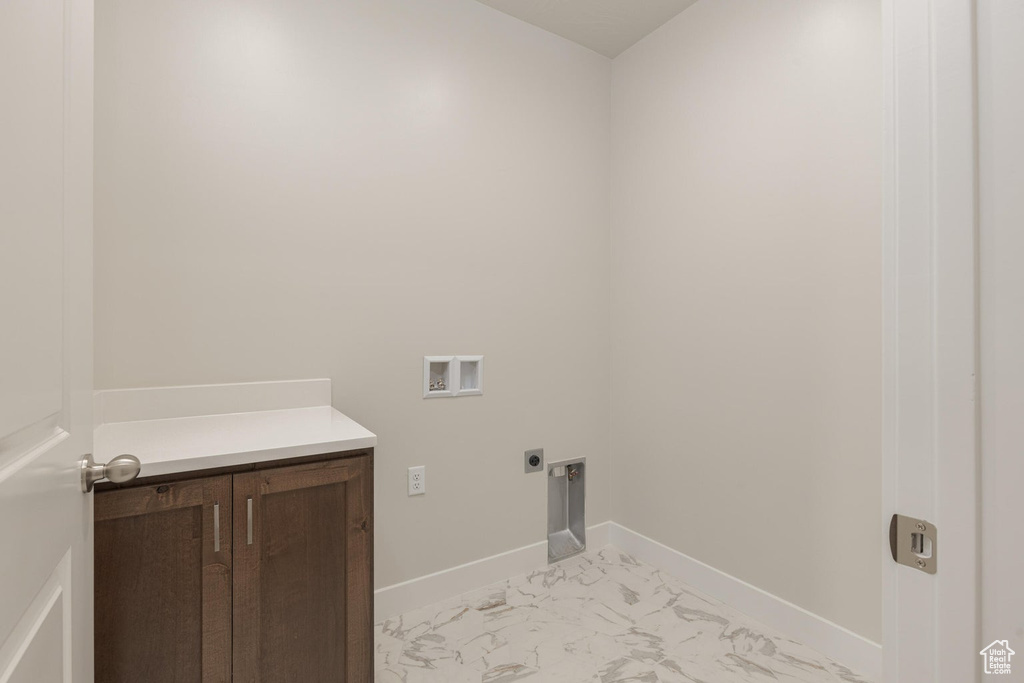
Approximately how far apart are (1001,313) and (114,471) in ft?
3.60

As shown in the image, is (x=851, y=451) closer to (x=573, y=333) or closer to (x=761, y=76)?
(x=573, y=333)

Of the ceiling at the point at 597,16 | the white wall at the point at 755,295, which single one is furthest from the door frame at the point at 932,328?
the ceiling at the point at 597,16

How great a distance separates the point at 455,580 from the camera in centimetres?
211

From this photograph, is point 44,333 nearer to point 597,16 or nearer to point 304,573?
point 304,573

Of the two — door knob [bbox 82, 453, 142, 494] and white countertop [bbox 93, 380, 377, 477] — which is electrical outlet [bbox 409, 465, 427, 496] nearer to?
white countertop [bbox 93, 380, 377, 477]

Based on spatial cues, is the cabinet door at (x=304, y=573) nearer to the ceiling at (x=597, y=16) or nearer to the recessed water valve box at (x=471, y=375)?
the recessed water valve box at (x=471, y=375)

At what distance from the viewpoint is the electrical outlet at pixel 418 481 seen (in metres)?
2.03

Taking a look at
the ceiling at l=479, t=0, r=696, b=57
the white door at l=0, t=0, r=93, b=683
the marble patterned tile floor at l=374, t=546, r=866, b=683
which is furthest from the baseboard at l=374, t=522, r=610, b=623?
the ceiling at l=479, t=0, r=696, b=57

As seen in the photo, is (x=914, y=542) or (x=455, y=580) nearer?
(x=914, y=542)

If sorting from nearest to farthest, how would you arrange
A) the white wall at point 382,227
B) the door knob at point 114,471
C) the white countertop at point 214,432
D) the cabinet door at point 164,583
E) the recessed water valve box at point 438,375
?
the door knob at point 114,471 < the cabinet door at point 164,583 < the white countertop at point 214,432 < the white wall at point 382,227 < the recessed water valve box at point 438,375

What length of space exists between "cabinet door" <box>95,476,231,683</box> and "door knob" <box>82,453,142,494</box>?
0.41 meters

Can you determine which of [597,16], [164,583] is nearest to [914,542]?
[164,583]

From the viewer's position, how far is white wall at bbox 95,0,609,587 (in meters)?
1.58

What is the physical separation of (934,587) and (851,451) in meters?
1.26
